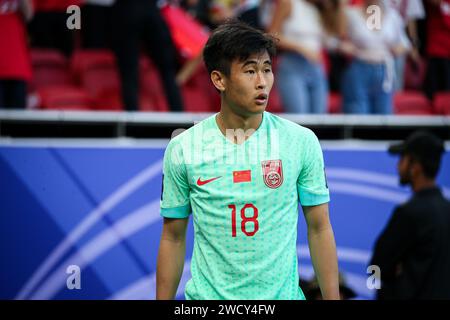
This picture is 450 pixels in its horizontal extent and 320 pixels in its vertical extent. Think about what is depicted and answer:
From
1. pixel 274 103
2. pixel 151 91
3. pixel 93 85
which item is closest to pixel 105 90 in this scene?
pixel 93 85

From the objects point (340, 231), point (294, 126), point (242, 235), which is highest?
point (294, 126)

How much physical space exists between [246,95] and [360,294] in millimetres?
3249

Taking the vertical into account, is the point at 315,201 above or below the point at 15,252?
above

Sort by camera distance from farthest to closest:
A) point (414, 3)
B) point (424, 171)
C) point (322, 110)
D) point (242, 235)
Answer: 1. point (414, 3)
2. point (322, 110)
3. point (424, 171)
4. point (242, 235)

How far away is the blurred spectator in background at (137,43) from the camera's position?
280 inches

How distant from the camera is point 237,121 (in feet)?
13.4

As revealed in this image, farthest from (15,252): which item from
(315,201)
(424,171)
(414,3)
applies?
(414,3)

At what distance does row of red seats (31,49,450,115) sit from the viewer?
7.63 metres

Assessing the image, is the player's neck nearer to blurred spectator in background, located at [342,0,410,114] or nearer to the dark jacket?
the dark jacket

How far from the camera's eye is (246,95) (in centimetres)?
402

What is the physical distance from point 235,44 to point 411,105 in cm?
458

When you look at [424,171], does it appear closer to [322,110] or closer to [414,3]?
[322,110]

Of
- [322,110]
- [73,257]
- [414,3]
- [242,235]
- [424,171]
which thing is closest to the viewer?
[242,235]

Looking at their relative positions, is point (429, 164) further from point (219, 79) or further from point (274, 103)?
point (274, 103)
